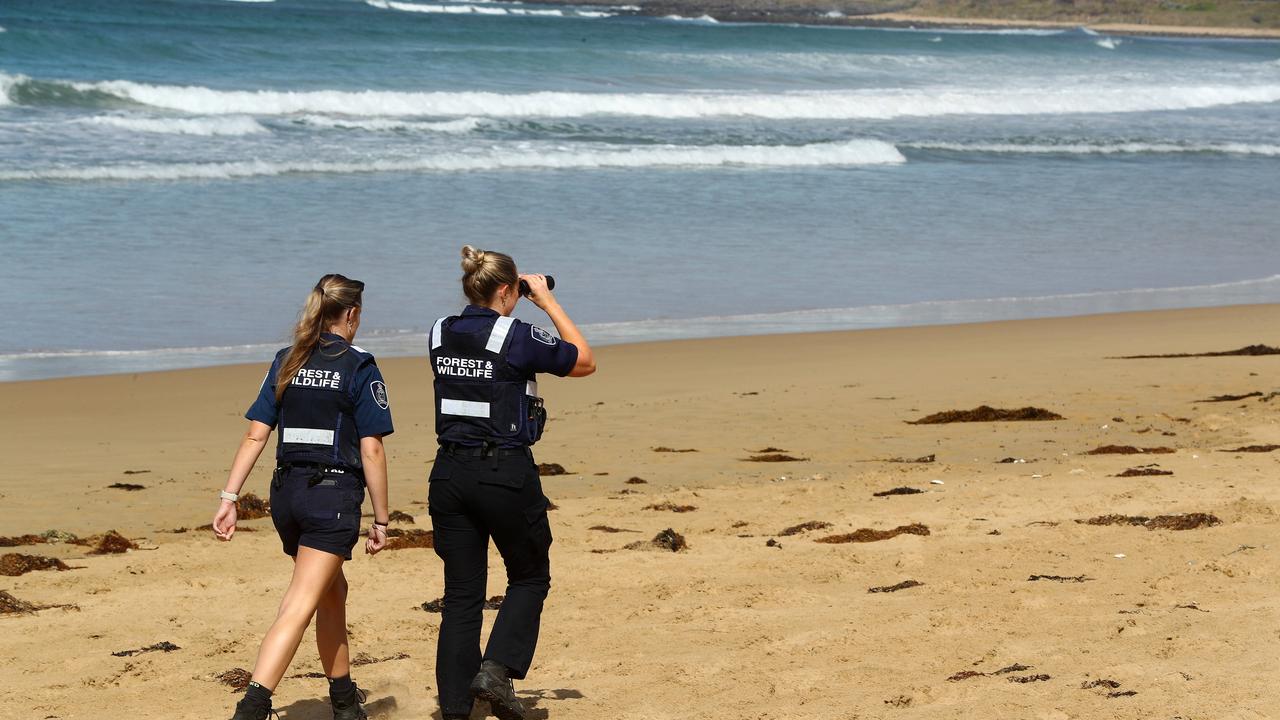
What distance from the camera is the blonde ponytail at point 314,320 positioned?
4.48 metres

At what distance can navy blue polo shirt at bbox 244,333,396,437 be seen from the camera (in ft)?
14.8

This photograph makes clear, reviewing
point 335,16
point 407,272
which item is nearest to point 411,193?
point 407,272

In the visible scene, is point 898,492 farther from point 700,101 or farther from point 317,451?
point 700,101

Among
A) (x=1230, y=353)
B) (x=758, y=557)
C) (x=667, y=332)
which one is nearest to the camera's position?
(x=758, y=557)

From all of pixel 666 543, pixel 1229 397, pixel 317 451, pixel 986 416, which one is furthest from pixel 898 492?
pixel 317 451

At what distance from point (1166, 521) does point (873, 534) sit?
1.46 m

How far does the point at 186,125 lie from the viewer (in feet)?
96.5

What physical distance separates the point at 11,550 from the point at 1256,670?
5.67 m

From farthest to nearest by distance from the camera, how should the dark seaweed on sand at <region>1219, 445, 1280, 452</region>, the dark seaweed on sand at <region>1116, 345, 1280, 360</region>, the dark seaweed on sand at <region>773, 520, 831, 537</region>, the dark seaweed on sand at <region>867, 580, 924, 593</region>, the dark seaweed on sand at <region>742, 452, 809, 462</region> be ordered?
the dark seaweed on sand at <region>1116, 345, 1280, 360</region> < the dark seaweed on sand at <region>742, 452, 809, 462</region> < the dark seaweed on sand at <region>1219, 445, 1280, 452</region> < the dark seaweed on sand at <region>773, 520, 831, 537</region> < the dark seaweed on sand at <region>867, 580, 924, 593</region>

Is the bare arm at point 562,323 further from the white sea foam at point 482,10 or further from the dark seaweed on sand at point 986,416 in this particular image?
the white sea foam at point 482,10

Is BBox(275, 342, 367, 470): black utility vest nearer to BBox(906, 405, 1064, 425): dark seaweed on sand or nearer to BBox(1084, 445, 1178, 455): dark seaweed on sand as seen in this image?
BBox(1084, 445, 1178, 455): dark seaweed on sand

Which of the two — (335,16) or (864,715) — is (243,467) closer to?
(864,715)

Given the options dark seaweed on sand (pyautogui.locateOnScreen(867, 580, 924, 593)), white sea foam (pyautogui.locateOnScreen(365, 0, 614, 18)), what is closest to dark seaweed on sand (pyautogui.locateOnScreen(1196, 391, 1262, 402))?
dark seaweed on sand (pyautogui.locateOnScreen(867, 580, 924, 593))

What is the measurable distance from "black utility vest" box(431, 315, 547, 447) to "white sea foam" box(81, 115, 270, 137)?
2564cm
